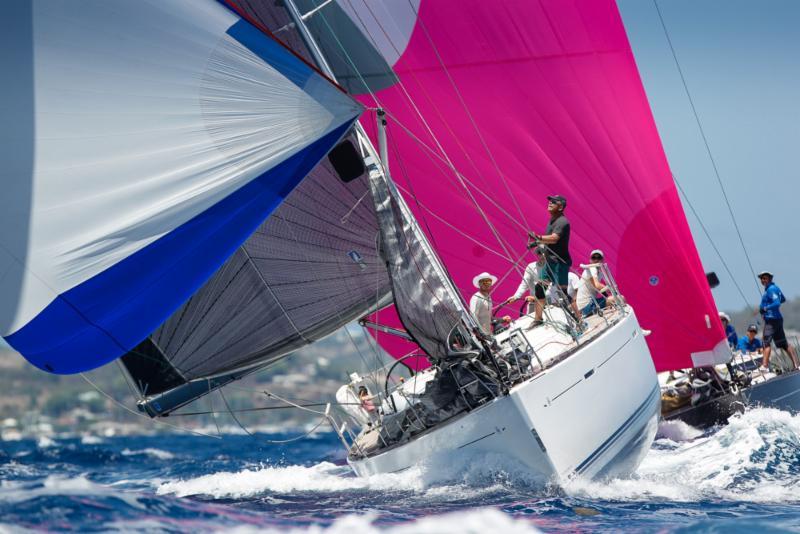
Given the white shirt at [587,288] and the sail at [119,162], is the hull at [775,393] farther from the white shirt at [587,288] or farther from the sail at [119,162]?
the sail at [119,162]

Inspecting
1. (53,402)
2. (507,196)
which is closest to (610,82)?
(507,196)

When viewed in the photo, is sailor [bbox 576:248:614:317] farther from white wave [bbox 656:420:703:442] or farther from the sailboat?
white wave [bbox 656:420:703:442]

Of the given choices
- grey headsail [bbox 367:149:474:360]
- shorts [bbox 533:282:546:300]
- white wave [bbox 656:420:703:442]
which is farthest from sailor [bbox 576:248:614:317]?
white wave [bbox 656:420:703:442]

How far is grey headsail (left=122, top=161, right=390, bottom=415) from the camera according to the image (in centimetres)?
989

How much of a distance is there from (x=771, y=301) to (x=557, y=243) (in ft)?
16.3

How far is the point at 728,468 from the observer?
10367 millimetres

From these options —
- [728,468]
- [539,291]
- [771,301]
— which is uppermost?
[539,291]

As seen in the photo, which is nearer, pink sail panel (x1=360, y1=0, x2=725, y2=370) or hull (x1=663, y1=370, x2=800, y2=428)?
pink sail panel (x1=360, y1=0, x2=725, y2=370)

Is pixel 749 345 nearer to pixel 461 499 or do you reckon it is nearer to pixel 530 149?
pixel 530 149

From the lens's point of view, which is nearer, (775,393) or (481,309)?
(481,309)

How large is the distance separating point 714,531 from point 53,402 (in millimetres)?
58764


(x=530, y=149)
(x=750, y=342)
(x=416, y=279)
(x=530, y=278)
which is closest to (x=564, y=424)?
(x=416, y=279)

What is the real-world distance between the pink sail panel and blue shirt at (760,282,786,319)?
0.74m

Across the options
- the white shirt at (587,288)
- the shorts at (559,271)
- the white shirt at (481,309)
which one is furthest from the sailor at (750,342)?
the white shirt at (481,309)
